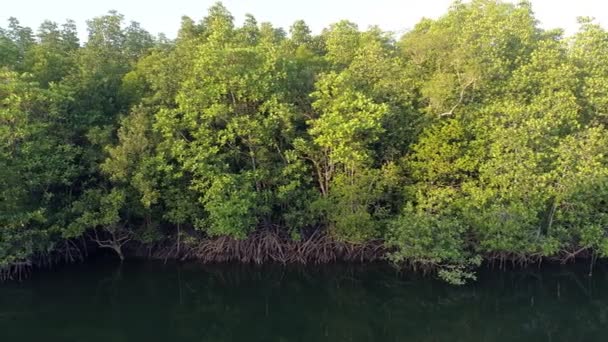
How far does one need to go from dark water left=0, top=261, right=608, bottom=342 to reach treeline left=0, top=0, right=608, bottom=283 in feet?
2.88

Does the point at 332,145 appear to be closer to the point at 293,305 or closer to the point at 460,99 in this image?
the point at 460,99

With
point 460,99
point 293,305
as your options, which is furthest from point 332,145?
point 293,305

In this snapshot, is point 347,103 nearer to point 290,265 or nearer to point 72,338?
point 290,265

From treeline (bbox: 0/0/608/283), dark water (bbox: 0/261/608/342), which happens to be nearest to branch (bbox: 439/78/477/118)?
treeline (bbox: 0/0/608/283)

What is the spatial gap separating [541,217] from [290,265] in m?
7.95

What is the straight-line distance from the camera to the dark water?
10.4 m

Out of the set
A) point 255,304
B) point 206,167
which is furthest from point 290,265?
point 206,167

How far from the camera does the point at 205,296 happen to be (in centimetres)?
1302

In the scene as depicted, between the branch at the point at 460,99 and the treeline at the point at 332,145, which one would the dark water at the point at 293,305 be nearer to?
the treeline at the point at 332,145

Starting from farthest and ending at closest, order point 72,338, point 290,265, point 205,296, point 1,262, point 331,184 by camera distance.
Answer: point 290,265 → point 331,184 → point 205,296 → point 1,262 → point 72,338

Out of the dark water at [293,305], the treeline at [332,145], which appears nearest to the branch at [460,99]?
the treeline at [332,145]

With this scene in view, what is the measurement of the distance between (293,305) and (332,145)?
464 cm

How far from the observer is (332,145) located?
13.2 m

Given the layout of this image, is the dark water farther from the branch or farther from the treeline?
the branch
